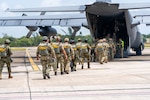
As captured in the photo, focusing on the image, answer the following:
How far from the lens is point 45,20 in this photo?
112 feet

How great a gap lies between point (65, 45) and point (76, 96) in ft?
24.2

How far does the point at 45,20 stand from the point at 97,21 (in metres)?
8.81

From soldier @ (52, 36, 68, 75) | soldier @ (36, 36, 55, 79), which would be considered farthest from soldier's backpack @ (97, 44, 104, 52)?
soldier @ (36, 36, 55, 79)

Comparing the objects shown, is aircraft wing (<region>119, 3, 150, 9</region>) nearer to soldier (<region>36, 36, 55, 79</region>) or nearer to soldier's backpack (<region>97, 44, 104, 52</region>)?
soldier's backpack (<region>97, 44, 104, 52</region>)

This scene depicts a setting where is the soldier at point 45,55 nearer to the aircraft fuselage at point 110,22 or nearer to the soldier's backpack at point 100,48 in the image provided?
the soldier's backpack at point 100,48

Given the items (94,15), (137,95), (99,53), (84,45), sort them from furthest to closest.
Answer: (94,15), (99,53), (84,45), (137,95)

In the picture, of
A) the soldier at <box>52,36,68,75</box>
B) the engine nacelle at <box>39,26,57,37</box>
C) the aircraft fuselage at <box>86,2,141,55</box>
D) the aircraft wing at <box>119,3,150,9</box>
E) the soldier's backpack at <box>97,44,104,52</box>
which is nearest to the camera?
the soldier at <box>52,36,68,75</box>

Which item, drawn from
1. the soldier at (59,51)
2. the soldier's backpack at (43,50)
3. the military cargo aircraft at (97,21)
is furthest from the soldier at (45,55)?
the military cargo aircraft at (97,21)

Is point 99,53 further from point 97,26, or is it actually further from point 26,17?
point 26,17

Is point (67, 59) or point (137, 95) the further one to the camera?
point (67, 59)

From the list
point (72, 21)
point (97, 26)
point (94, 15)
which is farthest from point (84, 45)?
point (72, 21)

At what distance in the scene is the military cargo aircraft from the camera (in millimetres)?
22561

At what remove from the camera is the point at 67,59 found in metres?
16.4

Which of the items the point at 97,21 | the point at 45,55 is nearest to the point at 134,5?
the point at 97,21
